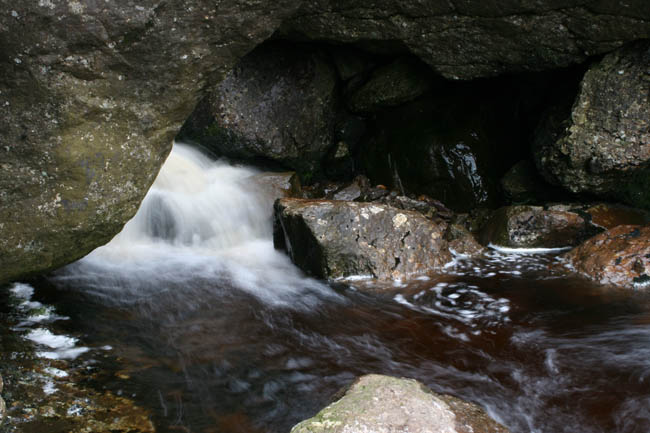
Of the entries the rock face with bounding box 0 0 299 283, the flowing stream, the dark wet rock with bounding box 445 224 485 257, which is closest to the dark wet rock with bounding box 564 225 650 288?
the flowing stream

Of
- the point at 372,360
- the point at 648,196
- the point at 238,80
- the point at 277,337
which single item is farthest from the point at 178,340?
the point at 648,196

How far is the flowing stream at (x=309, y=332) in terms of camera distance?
9.79 feet

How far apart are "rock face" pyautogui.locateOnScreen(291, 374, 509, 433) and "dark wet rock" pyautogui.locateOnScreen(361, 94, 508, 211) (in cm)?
415

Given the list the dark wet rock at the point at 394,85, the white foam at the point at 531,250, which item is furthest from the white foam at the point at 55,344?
the dark wet rock at the point at 394,85

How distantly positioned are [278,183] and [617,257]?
3.56 metres

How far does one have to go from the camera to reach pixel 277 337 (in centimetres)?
380

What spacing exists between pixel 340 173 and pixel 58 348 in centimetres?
444

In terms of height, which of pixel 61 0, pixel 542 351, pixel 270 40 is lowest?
pixel 542 351

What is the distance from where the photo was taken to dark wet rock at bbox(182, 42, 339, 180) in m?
6.11

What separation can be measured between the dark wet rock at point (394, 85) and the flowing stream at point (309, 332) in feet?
7.18

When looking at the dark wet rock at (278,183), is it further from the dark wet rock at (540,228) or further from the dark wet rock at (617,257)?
the dark wet rock at (617,257)

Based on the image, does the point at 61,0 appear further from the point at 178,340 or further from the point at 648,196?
the point at 648,196

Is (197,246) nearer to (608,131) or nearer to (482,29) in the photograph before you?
(482,29)

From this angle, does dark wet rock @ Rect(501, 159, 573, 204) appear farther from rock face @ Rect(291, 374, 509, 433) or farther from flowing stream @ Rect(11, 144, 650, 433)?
rock face @ Rect(291, 374, 509, 433)
